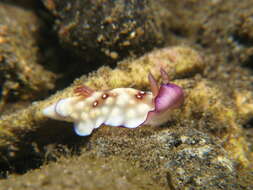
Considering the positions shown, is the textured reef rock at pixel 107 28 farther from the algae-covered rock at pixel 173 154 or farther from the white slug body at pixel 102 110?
the algae-covered rock at pixel 173 154

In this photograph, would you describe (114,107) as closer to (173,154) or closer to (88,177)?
(173,154)

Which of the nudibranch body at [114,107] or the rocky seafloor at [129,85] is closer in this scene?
the rocky seafloor at [129,85]

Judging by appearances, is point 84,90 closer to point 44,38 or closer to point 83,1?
point 83,1

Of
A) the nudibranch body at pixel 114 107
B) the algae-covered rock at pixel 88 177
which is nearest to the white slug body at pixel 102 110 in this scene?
the nudibranch body at pixel 114 107

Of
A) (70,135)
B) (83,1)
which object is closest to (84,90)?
(70,135)

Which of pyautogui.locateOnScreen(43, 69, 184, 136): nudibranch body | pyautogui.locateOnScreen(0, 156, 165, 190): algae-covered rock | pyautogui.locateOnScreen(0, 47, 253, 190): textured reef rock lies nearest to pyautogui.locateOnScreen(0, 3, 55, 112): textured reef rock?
pyautogui.locateOnScreen(0, 47, 253, 190): textured reef rock

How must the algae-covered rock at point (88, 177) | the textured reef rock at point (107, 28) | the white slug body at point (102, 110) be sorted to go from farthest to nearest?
the textured reef rock at point (107, 28) → the white slug body at point (102, 110) → the algae-covered rock at point (88, 177)

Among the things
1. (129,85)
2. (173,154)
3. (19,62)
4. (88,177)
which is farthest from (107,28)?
(88,177)
